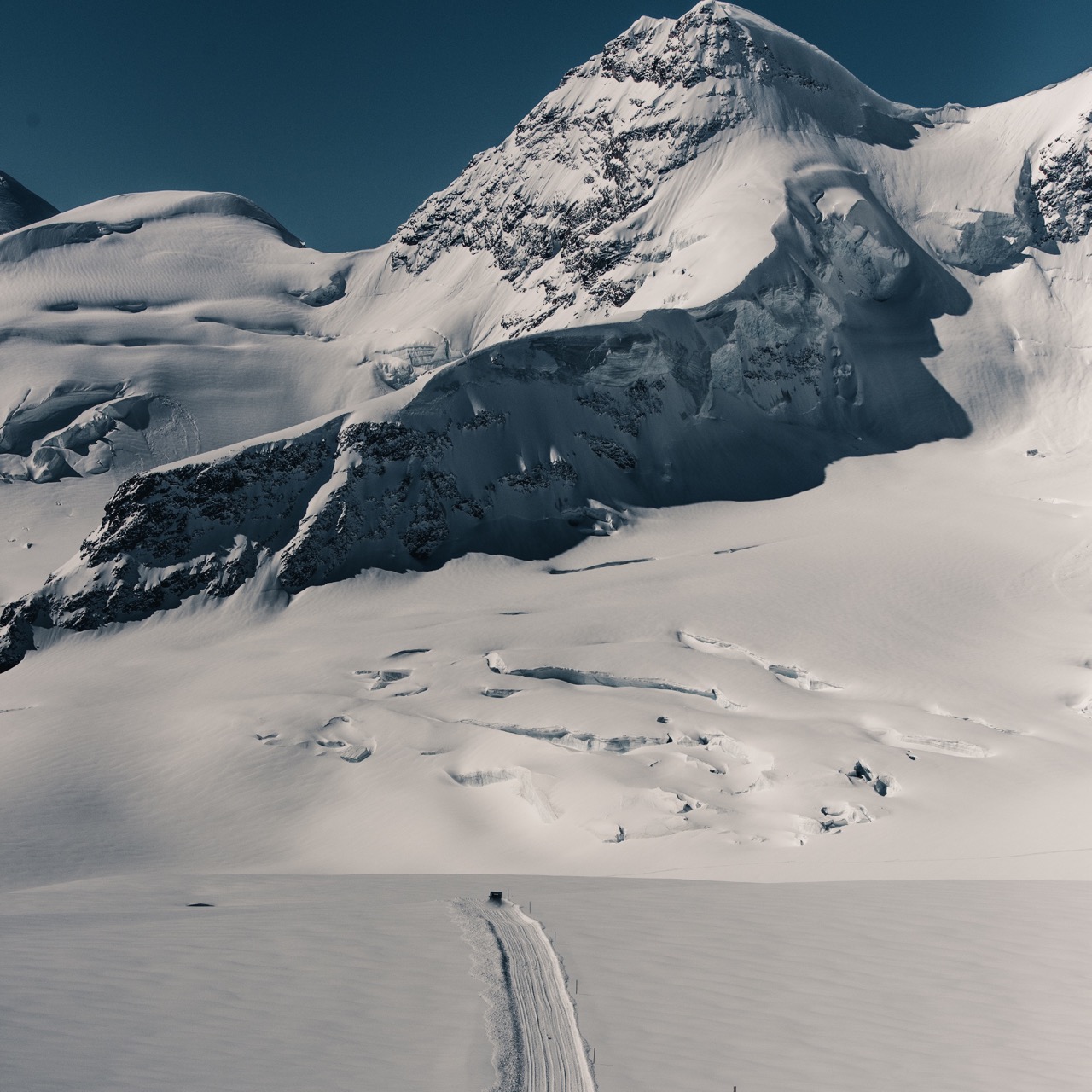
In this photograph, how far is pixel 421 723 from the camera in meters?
36.7

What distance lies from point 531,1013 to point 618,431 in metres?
58.1

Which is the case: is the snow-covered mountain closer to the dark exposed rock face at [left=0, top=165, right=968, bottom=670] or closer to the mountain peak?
the dark exposed rock face at [left=0, top=165, right=968, bottom=670]

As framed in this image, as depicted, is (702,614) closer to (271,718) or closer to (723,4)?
(271,718)

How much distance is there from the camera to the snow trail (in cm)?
945

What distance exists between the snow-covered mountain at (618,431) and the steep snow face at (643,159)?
1.36 feet

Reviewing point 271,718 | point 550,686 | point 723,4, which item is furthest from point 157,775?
point 723,4

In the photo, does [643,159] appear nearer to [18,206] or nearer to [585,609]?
[585,609]

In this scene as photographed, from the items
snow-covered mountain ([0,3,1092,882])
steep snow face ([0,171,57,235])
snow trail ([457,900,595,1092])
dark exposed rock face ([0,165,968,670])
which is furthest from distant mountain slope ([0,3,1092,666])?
snow trail ([457,900,595,1092])

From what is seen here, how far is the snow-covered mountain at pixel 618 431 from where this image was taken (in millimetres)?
37281

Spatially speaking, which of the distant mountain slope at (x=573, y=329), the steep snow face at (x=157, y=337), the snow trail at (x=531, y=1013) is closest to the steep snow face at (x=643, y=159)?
the distant mountain slope at (x=573, y=329)

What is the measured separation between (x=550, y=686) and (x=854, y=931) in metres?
25.3

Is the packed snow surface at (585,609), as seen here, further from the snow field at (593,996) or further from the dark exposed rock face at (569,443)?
the dark exposed rock face at (569,443)

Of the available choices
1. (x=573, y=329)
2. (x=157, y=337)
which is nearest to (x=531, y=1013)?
(x=573, y=329)

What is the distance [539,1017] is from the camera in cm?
1080
